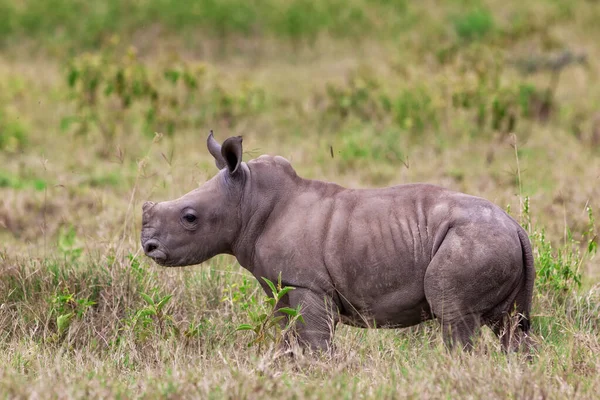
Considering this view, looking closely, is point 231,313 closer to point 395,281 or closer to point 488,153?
point 395,281

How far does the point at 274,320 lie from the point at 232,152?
39.9 inches

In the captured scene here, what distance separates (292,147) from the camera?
41.5ft

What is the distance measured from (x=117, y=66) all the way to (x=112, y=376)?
9.18 metres

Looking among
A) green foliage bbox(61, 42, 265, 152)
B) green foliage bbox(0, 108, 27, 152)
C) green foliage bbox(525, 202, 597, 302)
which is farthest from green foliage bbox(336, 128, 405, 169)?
green foliage bbox(525, 202, 597, 302)

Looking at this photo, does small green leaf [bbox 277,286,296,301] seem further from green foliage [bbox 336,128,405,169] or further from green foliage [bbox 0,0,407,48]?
green foliage [bbox 0,0,407,48]

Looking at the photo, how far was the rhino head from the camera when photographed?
5.64 meters

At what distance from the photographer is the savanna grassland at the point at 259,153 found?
5203 millimetres

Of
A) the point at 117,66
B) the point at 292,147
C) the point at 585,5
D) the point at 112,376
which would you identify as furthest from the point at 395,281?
the point at 585,5

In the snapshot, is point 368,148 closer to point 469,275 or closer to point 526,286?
point 526,286

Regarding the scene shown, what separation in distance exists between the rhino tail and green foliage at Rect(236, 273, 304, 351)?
1.25m

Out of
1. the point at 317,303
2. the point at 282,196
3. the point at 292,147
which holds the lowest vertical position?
the point at 292,147

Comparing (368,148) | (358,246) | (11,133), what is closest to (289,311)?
(358,246)

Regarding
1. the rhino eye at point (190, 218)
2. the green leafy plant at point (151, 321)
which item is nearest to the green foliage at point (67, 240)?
the green leafy plant at point (151, 321)

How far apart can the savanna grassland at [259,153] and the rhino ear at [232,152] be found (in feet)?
2.83
